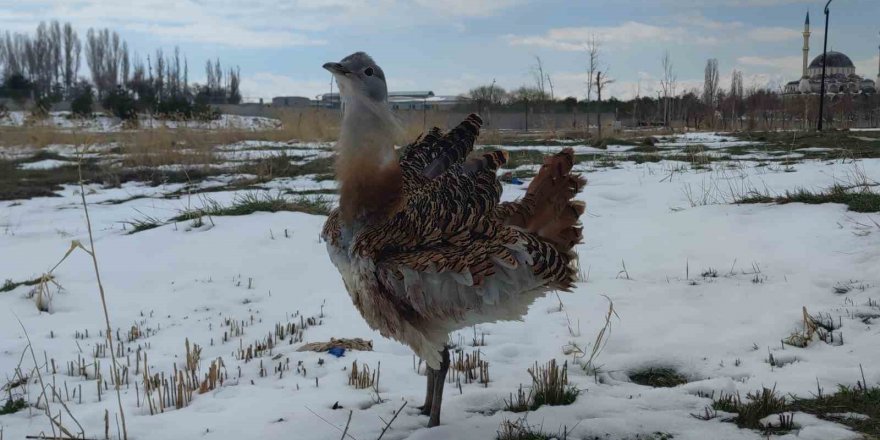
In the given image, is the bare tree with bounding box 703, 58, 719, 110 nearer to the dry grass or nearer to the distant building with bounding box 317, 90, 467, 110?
the distant building with bounding box 317, 90, 467, 110

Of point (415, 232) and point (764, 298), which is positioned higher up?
point (415, 232)

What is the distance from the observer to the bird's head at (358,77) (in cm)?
290

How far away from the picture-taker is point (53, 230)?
26.8 ft

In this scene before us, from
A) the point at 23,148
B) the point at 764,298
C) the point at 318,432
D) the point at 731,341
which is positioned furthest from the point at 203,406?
the point at 23,148

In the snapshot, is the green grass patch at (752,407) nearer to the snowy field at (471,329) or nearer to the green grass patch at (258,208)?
the snowy field at (471,329)

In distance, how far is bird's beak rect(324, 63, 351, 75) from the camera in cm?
287

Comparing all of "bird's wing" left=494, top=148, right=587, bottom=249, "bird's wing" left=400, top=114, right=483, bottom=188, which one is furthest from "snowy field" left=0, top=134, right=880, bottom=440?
"bird's wing" left=400, top=114, right=483, bottom=188

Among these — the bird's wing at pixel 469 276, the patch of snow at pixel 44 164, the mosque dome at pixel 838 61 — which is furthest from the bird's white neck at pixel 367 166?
the mosque dome at pixel 838 61

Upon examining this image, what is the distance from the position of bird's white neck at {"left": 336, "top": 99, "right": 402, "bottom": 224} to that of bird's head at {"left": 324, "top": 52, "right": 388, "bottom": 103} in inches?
1.3

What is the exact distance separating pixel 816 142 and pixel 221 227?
14.2m

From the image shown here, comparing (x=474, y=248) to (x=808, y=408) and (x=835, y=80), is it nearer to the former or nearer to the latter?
(x=808, y=408)

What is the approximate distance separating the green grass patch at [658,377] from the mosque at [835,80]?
48.0m

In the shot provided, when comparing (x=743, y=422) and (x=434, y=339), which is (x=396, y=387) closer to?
(x=434, y=339)

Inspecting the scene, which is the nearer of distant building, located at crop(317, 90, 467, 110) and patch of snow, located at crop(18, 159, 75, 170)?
distant building, located at crop(317, 90, 467, 110)
